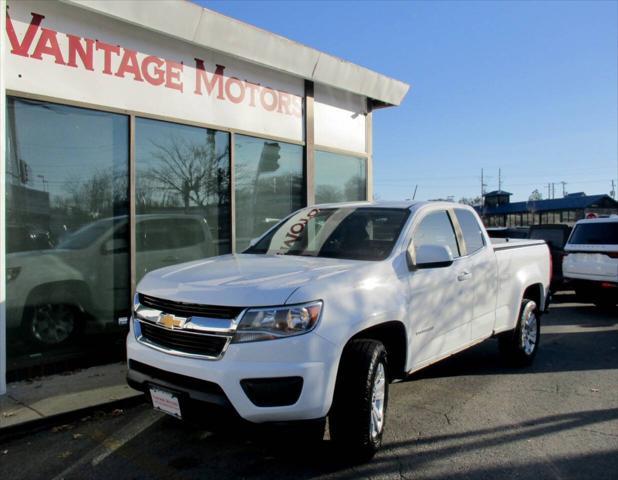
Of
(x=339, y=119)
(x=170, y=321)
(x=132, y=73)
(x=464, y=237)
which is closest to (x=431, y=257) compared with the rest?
(x=464, y=237)

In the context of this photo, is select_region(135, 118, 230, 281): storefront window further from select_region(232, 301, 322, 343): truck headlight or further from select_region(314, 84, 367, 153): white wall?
select_region(232, 301, 322, 343): truck headlight

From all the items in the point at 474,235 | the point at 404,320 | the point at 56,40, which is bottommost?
the point at 404,320

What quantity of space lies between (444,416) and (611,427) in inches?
53.3

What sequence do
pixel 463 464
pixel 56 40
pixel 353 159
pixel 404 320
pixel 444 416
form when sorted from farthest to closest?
1. pixel 353 159
2. pixel 56 40
3. pixel 444 416
4. pixel 404 320
5. pixel 463 464

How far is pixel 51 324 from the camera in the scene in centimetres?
597

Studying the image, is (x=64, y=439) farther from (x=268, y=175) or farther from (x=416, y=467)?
(x=268, y=175)

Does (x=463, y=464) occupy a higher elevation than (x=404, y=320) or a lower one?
lower

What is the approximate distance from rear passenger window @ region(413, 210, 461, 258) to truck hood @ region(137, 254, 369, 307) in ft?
2.95

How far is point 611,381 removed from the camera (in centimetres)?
572

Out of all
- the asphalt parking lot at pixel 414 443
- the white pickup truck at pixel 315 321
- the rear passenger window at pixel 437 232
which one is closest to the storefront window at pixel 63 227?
the asphalt parking lot at pixel 414 443

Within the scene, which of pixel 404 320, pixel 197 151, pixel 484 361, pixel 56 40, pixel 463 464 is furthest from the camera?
pixel 197 151

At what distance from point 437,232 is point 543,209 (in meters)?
46.8

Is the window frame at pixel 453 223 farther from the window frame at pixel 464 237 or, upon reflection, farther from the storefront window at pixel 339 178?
the storefront window at pixel 339 178

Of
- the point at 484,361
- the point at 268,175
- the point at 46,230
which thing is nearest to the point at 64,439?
the point at 46,230
